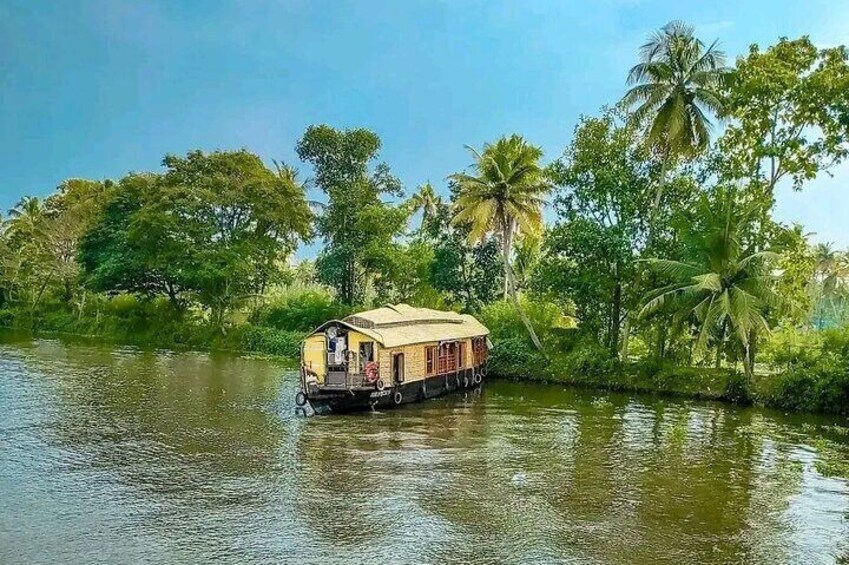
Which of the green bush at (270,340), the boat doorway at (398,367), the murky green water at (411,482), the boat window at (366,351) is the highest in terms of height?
the green bush at (270,340)

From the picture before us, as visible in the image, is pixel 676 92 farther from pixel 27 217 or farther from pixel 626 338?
pixel 27 217

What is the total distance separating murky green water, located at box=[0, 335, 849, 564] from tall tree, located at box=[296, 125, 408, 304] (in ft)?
49.8

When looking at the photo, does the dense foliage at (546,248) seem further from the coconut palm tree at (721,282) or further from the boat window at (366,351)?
the boat window at (366,351)

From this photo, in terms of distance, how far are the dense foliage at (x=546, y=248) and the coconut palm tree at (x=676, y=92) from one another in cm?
7

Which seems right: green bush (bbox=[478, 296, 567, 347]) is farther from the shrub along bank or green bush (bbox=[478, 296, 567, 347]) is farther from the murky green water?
the murky green water

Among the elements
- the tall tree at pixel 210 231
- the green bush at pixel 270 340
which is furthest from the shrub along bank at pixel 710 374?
the tall tree at pixel 210 231

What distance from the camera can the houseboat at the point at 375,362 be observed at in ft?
65.2

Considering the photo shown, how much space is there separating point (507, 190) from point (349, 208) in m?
9.91

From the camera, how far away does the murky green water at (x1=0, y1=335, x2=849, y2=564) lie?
1013 cm

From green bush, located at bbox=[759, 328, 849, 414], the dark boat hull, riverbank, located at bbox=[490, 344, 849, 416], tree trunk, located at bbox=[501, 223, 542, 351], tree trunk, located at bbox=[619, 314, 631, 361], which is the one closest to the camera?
the dark boat hull

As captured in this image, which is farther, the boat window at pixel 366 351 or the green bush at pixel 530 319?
the green bush at pixel 530 319

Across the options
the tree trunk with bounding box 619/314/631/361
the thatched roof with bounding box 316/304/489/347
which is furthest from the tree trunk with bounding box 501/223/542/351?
the tree trunk with bounding box 619/314/631/361

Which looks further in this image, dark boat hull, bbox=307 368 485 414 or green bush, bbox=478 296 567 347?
green bush, bbox=478 296 567 347

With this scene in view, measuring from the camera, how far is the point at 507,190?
30.2 m
